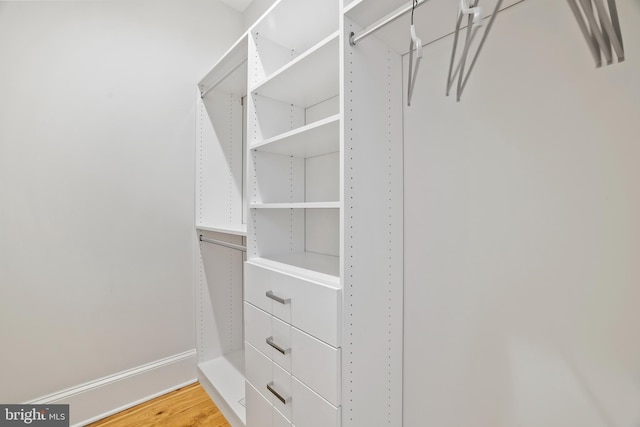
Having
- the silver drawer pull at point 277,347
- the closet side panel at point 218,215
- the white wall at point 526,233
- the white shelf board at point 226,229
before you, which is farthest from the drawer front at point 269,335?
the closet side panel at point 218,215

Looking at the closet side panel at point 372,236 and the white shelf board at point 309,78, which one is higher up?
the white shelf board at point 309,78

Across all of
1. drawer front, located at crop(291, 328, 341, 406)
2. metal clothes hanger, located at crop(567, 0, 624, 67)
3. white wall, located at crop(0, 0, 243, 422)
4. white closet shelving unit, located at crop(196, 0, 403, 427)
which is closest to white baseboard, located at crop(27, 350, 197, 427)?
white wall, located at crop(0, 0, 243, 422)

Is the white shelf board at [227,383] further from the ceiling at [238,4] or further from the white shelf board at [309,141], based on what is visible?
the ceiling at [238,4]

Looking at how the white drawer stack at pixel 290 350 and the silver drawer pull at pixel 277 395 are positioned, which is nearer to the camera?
Result: the white drawer stack at pixel 290 350

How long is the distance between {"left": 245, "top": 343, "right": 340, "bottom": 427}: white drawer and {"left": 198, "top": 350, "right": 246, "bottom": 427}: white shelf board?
0.26m

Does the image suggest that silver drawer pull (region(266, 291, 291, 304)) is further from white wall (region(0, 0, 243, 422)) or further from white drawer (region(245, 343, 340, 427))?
white wall (region(0, 0, 243, 422))

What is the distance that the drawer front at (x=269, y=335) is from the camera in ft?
3.81

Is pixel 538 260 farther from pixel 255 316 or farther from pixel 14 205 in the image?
pixel 14 205

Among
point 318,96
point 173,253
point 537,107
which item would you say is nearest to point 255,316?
point 173,253

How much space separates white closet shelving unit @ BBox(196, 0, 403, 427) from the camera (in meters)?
A: 0.98

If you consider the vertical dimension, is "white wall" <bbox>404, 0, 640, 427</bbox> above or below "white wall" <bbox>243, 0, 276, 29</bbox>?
below

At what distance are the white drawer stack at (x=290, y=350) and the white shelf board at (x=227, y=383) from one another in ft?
0.92

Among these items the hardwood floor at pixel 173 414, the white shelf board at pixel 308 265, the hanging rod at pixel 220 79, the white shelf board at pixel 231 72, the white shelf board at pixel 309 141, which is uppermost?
the white shelf board at pixel 231 72

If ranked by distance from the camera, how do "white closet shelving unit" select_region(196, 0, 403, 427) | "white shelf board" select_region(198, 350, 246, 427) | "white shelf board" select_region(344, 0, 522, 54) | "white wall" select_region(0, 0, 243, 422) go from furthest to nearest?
"white shelf board" select_region(198, 350, 246, 427), "white wall" select_region(0, 0, 243, 422), "white closet shelving unit" select_region(196, 0, 403, 427), "white shelf board" select_region(344, 0, 522, 54)
